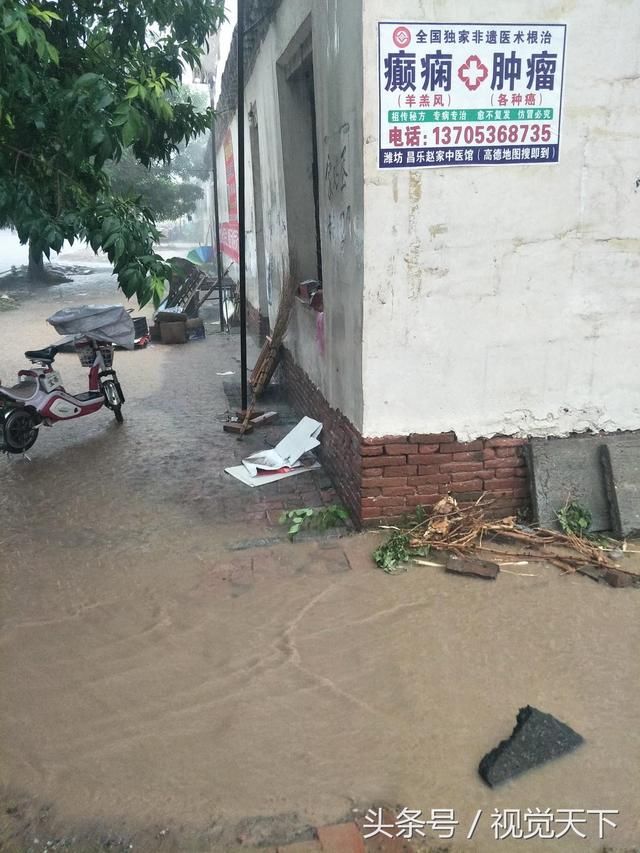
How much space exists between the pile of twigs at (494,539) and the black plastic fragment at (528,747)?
52.6 inches

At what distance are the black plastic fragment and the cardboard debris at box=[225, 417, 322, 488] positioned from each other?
286cm

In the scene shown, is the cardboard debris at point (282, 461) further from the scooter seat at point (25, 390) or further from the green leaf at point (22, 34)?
the green leaf at point (22, 34)

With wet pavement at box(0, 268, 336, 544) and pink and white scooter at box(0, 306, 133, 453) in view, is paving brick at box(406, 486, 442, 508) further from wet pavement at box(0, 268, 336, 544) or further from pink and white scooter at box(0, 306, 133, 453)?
pink and white scooter at box(0, 306, 133, 453)

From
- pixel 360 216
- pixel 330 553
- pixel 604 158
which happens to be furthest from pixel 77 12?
pixel 330 553

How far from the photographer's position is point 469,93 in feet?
12.1

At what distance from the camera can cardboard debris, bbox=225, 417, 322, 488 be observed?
5172 millimetres

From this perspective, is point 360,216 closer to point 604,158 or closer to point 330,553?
point 604,158

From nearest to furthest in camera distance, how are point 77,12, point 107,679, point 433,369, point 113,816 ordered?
point 113,816 → point 107,679 → point 77,12 → point 433,369

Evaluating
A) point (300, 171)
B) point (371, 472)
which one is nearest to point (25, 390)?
point (300, 171)

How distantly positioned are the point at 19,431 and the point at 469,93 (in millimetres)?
4490

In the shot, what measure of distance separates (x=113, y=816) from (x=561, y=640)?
208 centimetres

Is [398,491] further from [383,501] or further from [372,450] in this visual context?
[372,450]

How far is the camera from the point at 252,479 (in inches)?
202

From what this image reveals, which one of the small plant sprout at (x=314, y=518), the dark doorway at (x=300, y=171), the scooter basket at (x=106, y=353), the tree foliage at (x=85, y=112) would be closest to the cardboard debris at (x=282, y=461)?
the small plant sprout at (x=314, y=518)
